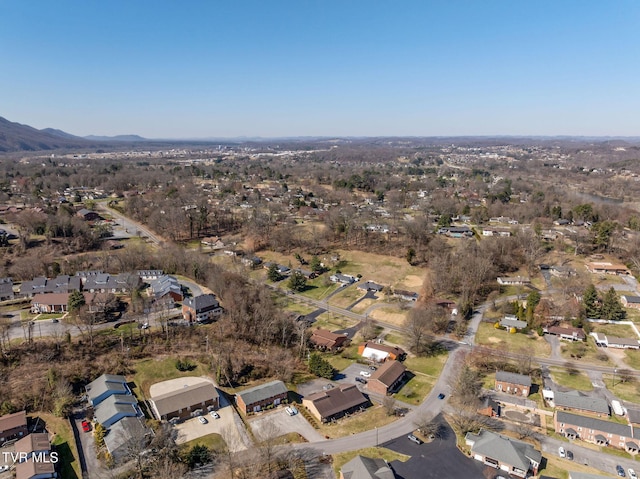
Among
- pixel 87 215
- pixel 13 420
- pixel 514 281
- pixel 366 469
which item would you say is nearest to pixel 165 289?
pixel 13 420

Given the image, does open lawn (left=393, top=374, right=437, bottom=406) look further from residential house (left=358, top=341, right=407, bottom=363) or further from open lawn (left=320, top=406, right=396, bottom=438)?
residential house (left=358, top=341, right=407, bottom=363)

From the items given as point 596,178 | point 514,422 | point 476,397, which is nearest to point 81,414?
point 476,397

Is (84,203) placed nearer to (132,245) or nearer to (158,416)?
(132,245)

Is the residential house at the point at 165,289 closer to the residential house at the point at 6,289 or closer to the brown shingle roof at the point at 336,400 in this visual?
the residential house at the point at 6,289

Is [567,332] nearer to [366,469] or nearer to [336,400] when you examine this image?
[336,400]

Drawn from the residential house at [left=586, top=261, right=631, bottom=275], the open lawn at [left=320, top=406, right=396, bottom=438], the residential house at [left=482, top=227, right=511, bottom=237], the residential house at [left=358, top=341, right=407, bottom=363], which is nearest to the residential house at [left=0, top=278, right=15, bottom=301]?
the residential house at [left=358, top=341, right=407, bottom=363]

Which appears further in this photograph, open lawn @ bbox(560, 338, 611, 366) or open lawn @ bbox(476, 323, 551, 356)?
open lawn @ bbox(476, 323, 551, 356)

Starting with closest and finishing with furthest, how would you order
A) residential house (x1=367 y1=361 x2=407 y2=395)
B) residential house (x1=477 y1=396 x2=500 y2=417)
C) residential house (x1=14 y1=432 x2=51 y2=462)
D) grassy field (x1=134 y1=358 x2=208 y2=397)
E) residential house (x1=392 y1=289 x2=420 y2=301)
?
residential house (x1=14 y1=432 x2=51 y2=462) → residential house (x1=477 y1=396 x2=500 y2=417) → residential house (x1=367 y1=361 x2=407 y2=395) → grassy field (x1=134 y1=358 x2=208 y2=397) → residential house (x1=392 y1=289 x2=420 y2=301)
